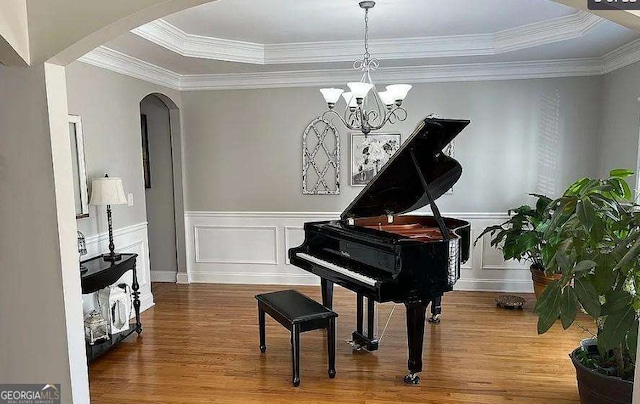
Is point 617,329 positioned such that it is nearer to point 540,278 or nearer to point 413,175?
point 413,175

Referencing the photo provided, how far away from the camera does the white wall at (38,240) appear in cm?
208

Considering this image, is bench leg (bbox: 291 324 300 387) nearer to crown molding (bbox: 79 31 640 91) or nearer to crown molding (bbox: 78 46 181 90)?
crown molding (bbox: 78 46 181 90)

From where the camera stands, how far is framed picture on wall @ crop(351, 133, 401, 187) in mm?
5285

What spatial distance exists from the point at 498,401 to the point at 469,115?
3182mm

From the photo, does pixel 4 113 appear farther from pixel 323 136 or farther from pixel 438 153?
pixel 323 136

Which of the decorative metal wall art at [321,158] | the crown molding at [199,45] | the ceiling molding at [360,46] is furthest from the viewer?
the decorative metal wall art at [321,158]

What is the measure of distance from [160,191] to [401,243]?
3711 millimetres

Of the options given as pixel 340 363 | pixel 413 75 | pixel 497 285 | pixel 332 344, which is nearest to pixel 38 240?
pixel 332 344

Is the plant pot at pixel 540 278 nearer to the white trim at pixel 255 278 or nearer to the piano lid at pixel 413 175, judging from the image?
the piano lid at pixel 413 175

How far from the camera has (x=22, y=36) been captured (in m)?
1.97

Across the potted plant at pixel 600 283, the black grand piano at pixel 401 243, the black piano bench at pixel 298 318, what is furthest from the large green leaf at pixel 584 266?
the black piano bench at pixel 298 318

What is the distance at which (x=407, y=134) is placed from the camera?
5.26 metres

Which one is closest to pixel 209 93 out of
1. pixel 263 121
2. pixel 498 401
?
pixel 263 121

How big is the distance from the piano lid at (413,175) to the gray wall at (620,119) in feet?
6.20
